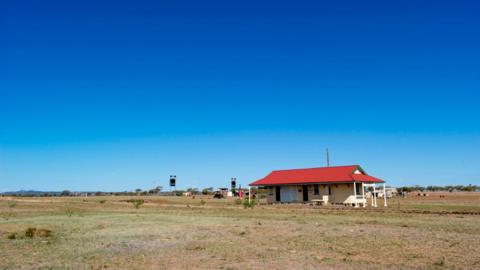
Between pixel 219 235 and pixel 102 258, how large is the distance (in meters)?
5.43

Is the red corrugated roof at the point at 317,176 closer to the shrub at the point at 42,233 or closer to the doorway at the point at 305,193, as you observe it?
the doorway at the point at 305,193

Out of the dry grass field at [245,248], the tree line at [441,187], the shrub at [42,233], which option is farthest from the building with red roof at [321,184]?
the tree line at [441,187]

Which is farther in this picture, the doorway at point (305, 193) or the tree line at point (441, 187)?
the tree line at point (441, 187)

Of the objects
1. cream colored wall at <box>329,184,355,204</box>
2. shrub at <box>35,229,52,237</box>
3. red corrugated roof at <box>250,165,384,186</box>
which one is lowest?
shrub at <box>35,229,52,237</box>

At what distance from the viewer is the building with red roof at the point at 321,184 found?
139 feet

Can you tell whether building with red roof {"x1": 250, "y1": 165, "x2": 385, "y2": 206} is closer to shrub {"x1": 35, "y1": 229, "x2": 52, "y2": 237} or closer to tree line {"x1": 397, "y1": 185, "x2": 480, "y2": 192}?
shrub {"x1": 35, "y1": 229, "x2": 52, "y2": 237}

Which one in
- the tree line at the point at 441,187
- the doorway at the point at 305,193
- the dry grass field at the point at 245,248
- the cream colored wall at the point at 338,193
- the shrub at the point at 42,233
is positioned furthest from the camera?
the tree line at the point at 441,187

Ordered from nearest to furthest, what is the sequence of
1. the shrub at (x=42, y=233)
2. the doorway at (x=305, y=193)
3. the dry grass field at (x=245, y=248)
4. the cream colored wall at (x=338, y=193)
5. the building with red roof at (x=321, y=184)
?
the dry grass field at (x=245, y=248) → the shrub at (x=42, y=233) → the building with red roof at (x=321, y=184) → the cream colored wall at (x=338, y=193) → the doorway at (x=305, y=193)

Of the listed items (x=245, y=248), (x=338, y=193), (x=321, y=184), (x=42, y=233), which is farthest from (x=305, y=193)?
(x=245, y=248)

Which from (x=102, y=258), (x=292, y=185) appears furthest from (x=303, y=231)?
(x=292, y=185)

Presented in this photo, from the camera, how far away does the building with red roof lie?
42.4 meters

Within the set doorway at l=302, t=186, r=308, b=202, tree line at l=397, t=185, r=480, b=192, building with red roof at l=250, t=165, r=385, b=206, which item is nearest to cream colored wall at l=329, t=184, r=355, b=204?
building with red roof at l=250, t=165, r=385, b=206

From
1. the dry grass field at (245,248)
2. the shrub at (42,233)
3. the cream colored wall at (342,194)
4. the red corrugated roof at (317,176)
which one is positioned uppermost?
the red corrugated roof at (317,176)

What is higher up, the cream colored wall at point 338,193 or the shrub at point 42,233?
the cream colored wall at point 338,193
